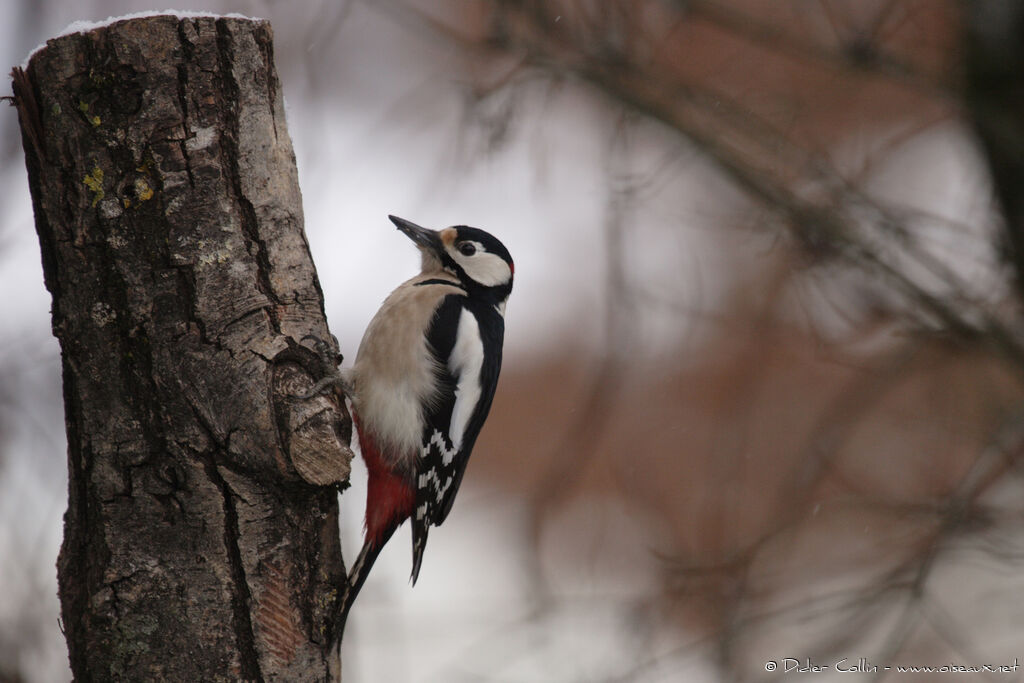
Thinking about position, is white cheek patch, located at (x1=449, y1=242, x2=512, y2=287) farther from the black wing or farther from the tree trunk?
the tree trunk

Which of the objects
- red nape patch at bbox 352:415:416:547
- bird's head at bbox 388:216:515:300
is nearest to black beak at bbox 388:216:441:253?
bird's head at bbox 388:216:515:300

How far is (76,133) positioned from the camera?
1522 millimetres

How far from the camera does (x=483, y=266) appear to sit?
2.76 meters

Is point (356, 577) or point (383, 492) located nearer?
point (356, 577)

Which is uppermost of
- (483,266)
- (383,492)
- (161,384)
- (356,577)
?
(483,266)

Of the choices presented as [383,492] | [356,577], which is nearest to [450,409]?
[383,492]

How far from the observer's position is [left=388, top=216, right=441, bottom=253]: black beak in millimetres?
2535

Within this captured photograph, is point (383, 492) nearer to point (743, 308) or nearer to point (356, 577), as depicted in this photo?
point (356, 577)

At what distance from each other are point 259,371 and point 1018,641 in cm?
234

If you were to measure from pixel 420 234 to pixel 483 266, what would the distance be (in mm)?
254

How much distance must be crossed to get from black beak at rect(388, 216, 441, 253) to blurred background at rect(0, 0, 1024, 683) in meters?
0.12

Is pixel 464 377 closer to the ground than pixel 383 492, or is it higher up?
higher up

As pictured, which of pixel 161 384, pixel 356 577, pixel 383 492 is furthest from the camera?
pixel 383 492

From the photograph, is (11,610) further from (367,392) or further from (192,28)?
(192,28)
